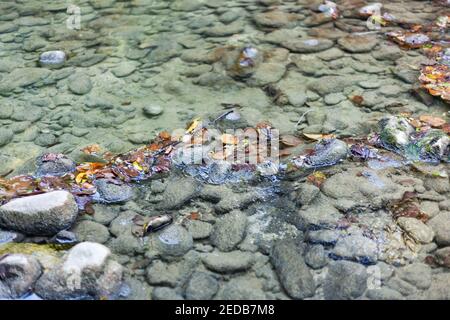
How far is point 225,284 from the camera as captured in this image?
2.76m

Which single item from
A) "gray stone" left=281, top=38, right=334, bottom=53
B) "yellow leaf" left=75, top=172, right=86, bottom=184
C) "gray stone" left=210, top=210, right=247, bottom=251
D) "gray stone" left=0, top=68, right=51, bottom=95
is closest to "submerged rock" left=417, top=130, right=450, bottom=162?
"gray stone" left=210, top=210, right=247, bottom=251

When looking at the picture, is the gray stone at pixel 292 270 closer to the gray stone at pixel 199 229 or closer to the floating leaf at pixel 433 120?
the gray stone at pixel 199 229

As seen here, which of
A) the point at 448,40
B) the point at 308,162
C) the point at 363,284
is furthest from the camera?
the point at 448,40

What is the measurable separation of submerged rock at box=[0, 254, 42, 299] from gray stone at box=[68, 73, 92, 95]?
219 centimetres

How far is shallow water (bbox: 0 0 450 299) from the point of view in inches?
116

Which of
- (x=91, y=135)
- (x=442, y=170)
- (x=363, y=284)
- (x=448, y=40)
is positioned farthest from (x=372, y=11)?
(x=363, y=284)

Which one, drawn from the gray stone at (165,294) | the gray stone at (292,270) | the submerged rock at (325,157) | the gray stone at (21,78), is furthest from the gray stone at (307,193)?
the gray stone at (21,78)

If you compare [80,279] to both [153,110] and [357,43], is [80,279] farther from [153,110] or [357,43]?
[357,43]

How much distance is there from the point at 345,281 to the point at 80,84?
3.07 meters

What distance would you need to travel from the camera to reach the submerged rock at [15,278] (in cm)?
268

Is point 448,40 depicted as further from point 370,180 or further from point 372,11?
point 370,180

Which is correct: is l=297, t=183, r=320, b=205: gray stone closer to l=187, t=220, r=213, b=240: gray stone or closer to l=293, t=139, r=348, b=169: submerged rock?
l=293, t=139, r=348, b=169: submerged rock

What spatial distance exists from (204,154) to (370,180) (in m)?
1.18

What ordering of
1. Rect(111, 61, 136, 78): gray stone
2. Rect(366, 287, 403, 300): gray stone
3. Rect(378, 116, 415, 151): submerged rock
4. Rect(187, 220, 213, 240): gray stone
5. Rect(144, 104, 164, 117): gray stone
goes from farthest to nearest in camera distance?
Rect(111, 61, 136, 78): gray stone < Rect(144, 104, 164, 117): gray stone < Rect(378, 116, 415, 151): submerged rock < Rect(187, 220, 213, 240): gray stone < Rect(366, 287, 403, 300): gray stone
